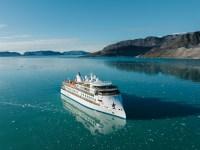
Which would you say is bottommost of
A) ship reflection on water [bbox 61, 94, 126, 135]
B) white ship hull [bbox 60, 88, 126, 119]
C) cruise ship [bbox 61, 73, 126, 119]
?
ship reflection on water [bbox 61, 94, 126, 135]

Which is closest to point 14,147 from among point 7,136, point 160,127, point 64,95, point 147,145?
point 7,136

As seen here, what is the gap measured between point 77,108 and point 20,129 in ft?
54.4

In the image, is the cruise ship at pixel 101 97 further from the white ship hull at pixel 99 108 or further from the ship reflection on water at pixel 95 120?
the ship reflection on water at pixel 95 120

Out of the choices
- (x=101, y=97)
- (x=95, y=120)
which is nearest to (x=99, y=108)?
(x=101, y=97)

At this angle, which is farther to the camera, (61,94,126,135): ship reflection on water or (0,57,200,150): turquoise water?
(61,94,126,135): ship reflection on water

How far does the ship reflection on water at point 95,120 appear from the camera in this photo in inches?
1806

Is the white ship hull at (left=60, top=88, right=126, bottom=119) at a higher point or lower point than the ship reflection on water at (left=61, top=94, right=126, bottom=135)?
higher

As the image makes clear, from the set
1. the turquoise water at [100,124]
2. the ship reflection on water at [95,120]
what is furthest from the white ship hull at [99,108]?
the turquoise water at [100,124]

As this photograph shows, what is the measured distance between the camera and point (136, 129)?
44.8m

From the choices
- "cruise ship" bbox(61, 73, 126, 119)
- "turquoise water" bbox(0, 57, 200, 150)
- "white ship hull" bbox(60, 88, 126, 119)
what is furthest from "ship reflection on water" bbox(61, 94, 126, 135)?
"cruise ship" bbox(61, 73, 126, 119)

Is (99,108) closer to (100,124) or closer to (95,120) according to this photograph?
(95,120)

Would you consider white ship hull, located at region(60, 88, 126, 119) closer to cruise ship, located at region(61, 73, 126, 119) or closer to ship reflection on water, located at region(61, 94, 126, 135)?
cruise ship, located at region(61, 73, 126, 119)

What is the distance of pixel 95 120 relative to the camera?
51000 millimetres

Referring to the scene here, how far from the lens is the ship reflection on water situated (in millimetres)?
45875
